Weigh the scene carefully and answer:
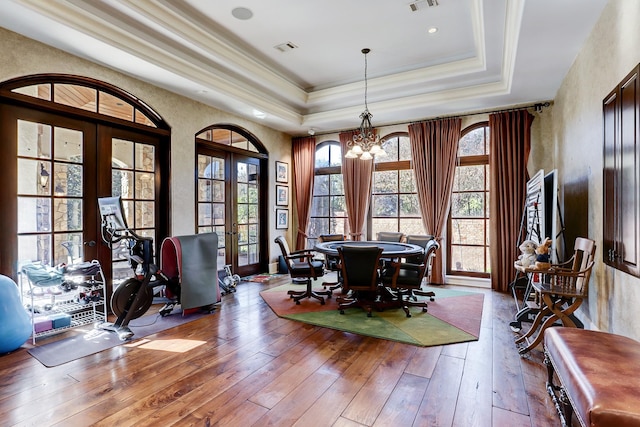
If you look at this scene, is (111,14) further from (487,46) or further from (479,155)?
(479,155)

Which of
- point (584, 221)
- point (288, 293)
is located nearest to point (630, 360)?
point (584, 221)

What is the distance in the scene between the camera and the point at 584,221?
3412 mm

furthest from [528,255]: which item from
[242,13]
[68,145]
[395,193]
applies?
[68,145]

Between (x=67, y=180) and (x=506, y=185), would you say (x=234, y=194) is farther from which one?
(x=506, y=185)

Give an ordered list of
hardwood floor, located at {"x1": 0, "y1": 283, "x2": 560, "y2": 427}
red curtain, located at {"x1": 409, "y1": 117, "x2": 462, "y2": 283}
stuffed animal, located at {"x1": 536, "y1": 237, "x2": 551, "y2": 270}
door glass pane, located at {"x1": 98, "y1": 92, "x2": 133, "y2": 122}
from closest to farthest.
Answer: hardwood floor, located at {"x1": 0, "y1": 283, "x2": 560, "y2": 427} → stuffed animal, located at {"x1": 536, "y1": 237, "x2": 551, "y2": 270} → door glass pane, located at {"x1": 98, "y1": 92, "x2": 133, "y2": 122} → red curtain, located at {"x1": 409, "y1": 117, "x2": 462, "y2": 283}

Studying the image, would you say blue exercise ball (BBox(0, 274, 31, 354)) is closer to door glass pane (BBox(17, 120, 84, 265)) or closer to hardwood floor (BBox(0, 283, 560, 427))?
hardwood floor (BBox(0, 283, 560, 427))

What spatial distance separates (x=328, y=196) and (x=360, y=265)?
3.43 m

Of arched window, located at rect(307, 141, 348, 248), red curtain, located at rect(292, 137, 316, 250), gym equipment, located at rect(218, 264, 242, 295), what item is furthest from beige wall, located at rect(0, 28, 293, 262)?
arched window, located at rect(307, 141, 348, 248)

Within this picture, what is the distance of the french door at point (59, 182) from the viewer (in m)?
3.29

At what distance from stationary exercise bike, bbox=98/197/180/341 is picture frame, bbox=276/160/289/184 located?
12.2 feet

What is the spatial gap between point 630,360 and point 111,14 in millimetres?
4809

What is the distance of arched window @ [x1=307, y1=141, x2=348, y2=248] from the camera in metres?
6.96

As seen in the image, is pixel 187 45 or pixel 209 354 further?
pixel 187 45

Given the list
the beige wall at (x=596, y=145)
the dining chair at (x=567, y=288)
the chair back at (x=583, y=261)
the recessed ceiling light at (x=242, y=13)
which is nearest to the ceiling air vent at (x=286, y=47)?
the recessed ceiling light at (x=242, y=13)
